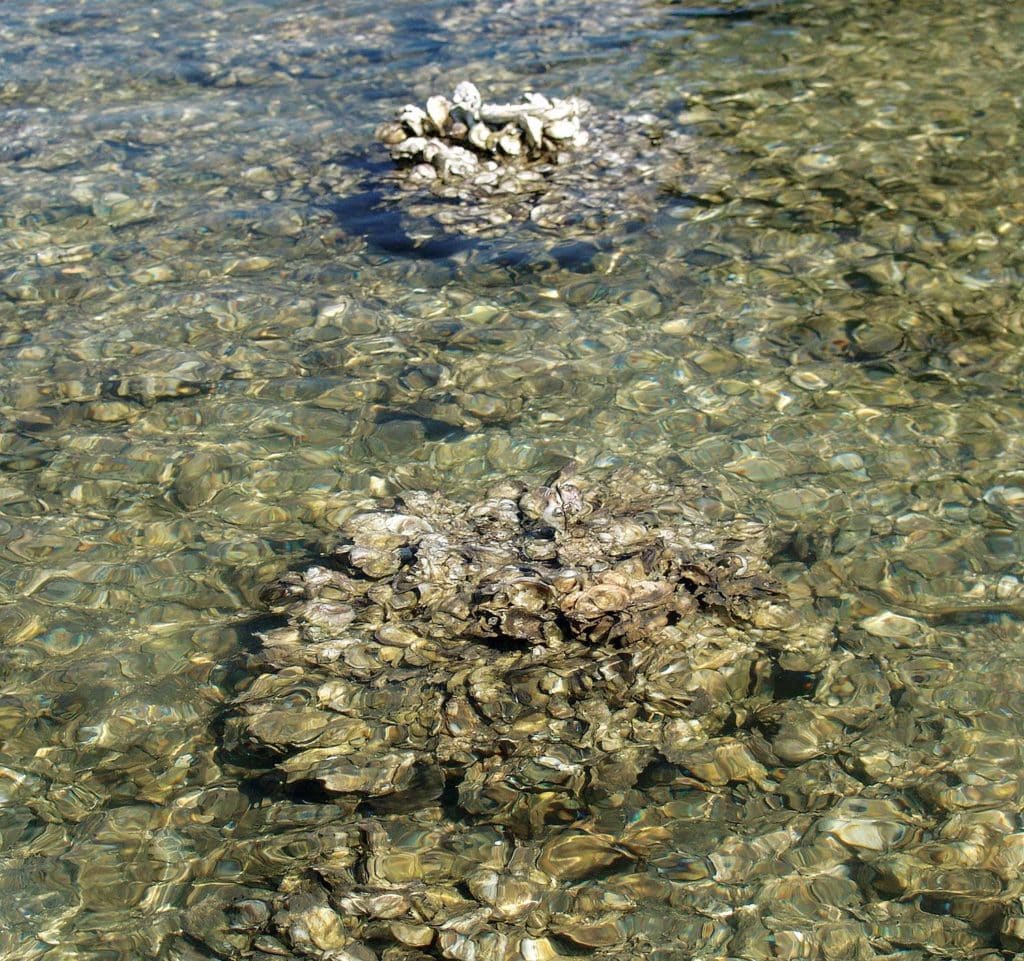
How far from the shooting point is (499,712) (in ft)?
14.0

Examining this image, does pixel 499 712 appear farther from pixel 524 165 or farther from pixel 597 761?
pixel 524 165

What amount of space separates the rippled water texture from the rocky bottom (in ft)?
0.07

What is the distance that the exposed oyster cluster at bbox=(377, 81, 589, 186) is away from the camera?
328 inches

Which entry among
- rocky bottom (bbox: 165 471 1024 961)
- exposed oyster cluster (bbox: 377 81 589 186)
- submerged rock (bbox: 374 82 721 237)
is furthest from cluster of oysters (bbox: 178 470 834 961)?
exposed oyster cluster (bbox: 377 81 589 186)

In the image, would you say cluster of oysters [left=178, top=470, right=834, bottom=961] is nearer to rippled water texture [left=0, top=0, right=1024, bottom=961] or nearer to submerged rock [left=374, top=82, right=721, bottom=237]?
rippled water texture [left=0, top=0, right=1024, bottom=961]

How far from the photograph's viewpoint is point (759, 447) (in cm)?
570

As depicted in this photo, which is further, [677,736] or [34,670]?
[34,670]

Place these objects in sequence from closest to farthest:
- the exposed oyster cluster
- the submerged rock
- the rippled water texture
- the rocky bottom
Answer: the rocky bottom < the rippled water texture < the submerged rock < the exposed oyster cluster

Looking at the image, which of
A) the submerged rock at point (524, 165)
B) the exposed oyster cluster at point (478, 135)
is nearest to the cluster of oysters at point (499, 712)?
the submerged rock at point (524, 165)

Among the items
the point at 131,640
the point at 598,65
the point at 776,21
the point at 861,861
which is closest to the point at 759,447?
the point at 861,861

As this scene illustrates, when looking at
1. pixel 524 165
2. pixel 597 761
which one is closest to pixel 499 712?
pixel 597 761

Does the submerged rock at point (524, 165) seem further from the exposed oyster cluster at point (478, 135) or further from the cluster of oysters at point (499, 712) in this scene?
the cluster of oysters at point (499, 712)

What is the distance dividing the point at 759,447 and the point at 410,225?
10.7ft

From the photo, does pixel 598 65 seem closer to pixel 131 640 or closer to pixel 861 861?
pixel 131 640
